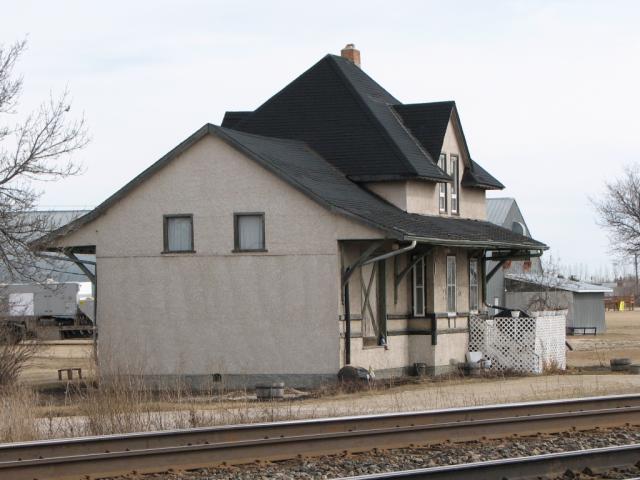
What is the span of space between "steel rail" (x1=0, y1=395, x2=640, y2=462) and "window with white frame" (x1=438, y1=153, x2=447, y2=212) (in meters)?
13.5

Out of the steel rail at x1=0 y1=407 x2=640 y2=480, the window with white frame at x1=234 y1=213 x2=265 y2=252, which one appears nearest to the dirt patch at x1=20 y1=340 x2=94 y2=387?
the window with white frame at x1=234 y1=213 x2=265 y2=252

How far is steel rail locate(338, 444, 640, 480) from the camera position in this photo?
419 inches

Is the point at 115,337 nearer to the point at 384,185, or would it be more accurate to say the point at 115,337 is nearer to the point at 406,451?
the point at 384,185

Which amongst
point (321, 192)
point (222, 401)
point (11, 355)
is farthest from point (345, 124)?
point (11, 355)

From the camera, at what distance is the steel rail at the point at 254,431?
13.5 meters

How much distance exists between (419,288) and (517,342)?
3.10m

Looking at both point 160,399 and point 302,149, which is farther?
point 302,149

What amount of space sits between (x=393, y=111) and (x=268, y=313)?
29.0 ft

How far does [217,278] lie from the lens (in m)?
26.6

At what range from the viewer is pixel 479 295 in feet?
109

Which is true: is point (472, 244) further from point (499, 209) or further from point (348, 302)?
point (499, 209)

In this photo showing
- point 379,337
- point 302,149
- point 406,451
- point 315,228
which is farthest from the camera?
point 302,149

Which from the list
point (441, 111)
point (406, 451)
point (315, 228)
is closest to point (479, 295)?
point (441, 111)

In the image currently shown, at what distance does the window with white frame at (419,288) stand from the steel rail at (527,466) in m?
16.8
